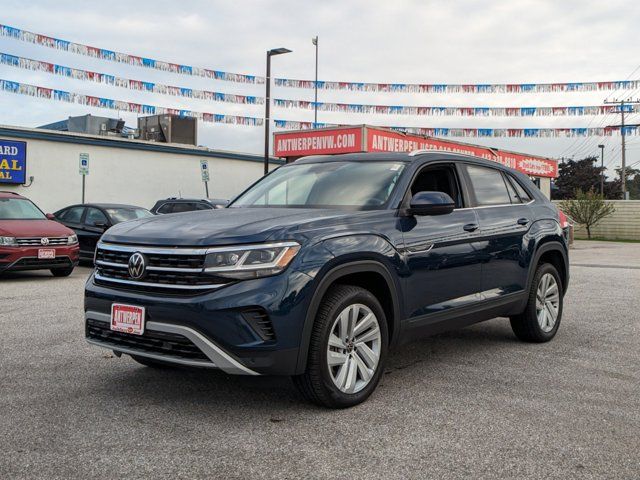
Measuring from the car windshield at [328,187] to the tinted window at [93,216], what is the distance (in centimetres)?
958

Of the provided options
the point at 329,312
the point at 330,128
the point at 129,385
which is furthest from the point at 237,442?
the point at 330,128

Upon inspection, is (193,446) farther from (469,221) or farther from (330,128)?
(330,128)

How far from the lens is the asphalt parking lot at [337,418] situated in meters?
3.31

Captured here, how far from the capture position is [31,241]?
434 inches

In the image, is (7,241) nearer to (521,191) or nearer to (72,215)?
(72,215)

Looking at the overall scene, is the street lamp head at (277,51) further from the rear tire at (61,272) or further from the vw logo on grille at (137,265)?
the vw logo on grille at (137,265)

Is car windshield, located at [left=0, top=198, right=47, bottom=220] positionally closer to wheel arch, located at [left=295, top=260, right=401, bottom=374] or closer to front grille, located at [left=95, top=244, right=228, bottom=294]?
front grille, located at [left=95, top=244, right=228, bottom=294]

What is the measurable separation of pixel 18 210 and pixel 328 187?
8.67 m

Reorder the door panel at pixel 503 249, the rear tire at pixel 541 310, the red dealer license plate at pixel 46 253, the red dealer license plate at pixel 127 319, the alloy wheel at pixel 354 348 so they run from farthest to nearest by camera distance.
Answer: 1. the red dealer license plate at pixel 46 253
2. the rear tire at pixel 541 310
3. the door panel at pixel 503 249
4. the alloy wheel at pixel 354 348
5. the red dealer license plate at pixel 127 319

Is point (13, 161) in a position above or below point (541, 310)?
above

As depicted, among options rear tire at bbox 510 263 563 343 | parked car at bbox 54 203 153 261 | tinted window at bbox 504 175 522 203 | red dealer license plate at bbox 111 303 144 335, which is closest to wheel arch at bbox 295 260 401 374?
red dealer license plate at bbox 111 303 144 335

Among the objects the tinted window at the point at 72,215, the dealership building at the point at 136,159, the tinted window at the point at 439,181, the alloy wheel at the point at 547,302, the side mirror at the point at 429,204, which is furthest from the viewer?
the dealership building at the point at 136,159

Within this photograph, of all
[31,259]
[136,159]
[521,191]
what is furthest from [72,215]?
[521,191]

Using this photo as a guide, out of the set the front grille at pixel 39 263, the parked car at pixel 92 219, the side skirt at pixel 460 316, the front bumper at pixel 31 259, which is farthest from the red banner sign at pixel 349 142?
the side skirt at pixel 460 316
